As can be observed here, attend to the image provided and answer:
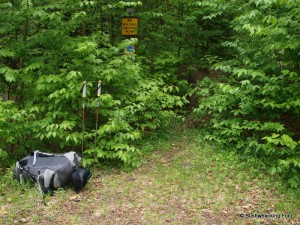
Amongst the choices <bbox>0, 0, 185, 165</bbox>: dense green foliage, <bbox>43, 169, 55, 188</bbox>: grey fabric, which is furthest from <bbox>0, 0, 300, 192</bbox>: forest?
<bbox>43, 169, 55, 188</bbox>: grey fabric

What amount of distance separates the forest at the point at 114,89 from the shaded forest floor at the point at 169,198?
0.40 metres

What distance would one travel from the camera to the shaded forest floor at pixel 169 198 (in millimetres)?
4746

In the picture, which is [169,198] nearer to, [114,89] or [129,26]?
[114,89]

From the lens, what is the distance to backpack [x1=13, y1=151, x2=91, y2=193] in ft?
17.4

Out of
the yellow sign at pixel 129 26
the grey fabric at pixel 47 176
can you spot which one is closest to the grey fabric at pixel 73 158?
the grey fabric at pixel 47 176

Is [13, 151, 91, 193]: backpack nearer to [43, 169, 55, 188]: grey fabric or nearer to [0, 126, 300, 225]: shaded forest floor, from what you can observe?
[43, 169, 55, 188]: grey fabric

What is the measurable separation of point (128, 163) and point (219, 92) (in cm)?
291

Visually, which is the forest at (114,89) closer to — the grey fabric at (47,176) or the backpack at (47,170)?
the backpack at (47,170)

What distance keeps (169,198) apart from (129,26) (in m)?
4.68

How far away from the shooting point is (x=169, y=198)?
5332mm

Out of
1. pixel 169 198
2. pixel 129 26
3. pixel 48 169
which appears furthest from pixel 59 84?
pixel 169 198

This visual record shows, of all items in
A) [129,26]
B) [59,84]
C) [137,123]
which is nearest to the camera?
[59,84]

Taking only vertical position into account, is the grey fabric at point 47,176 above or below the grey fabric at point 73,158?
below

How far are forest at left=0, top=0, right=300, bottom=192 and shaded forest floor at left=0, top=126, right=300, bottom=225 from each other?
0.40 metres
